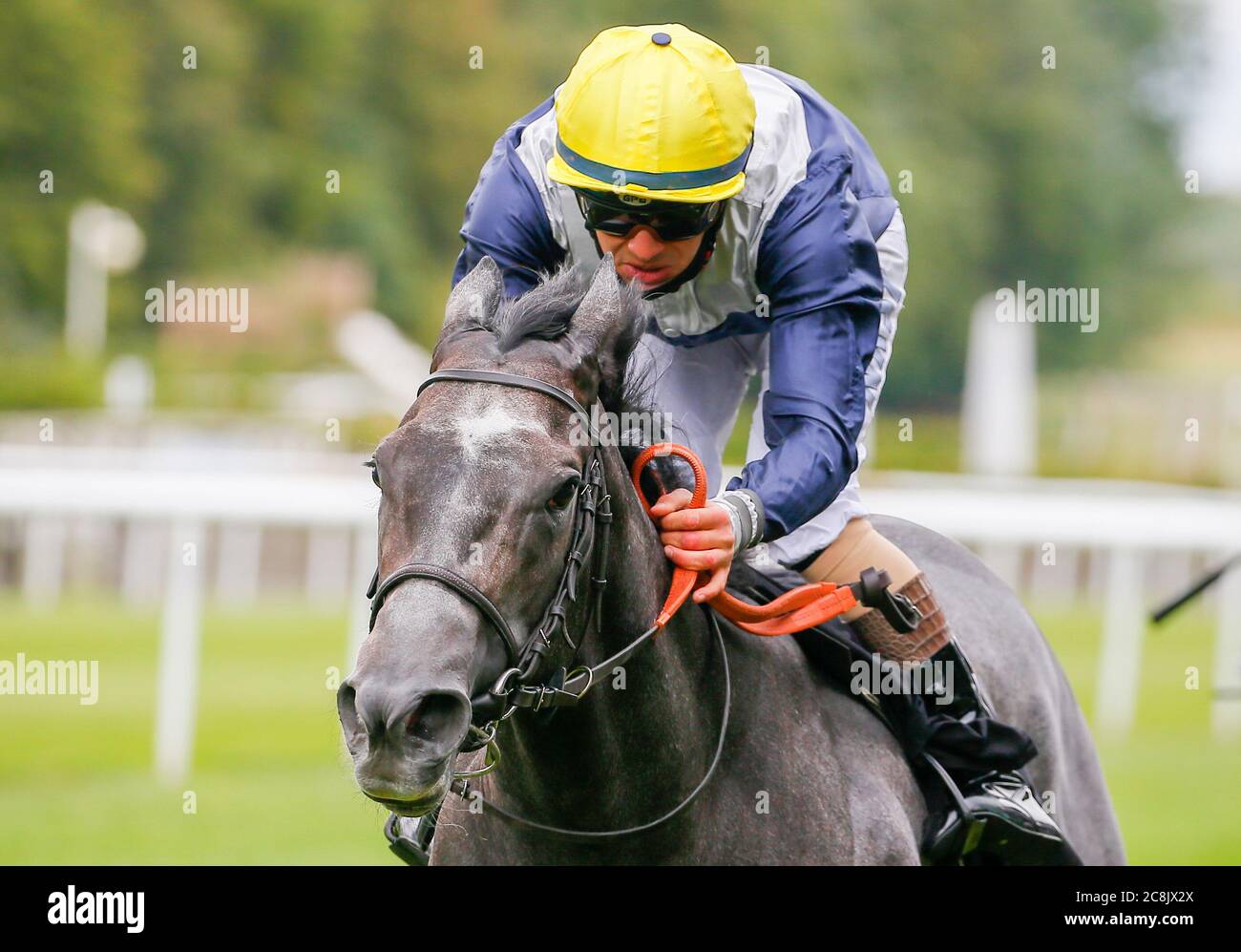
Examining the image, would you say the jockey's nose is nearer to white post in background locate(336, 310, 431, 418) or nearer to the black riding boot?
the black riding boot

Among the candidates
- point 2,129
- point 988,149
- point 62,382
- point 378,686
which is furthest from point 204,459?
point 988,149

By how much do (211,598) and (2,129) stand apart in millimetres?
18093

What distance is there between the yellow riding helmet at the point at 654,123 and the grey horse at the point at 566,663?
31 cm

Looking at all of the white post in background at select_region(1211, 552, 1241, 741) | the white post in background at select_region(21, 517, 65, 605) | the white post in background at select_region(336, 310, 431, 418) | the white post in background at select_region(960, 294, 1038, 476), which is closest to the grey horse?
the white post in background at select_region(1211, 552, 1241, 741)

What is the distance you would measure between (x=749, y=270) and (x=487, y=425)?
1.25 metres

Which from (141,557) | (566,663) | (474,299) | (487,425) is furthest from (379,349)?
(487,425)

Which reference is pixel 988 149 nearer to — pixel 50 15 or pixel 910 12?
pixel 910 12

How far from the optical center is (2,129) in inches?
1289

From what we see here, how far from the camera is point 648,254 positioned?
3.98 meters

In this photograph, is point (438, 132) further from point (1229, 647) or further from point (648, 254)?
point (648, 254)

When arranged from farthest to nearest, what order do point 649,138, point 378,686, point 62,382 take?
point 62,382
point 649,138
point 378,686

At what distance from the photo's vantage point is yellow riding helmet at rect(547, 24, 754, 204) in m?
3.80

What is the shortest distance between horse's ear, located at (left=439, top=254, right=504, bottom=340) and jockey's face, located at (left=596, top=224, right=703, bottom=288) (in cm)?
35
